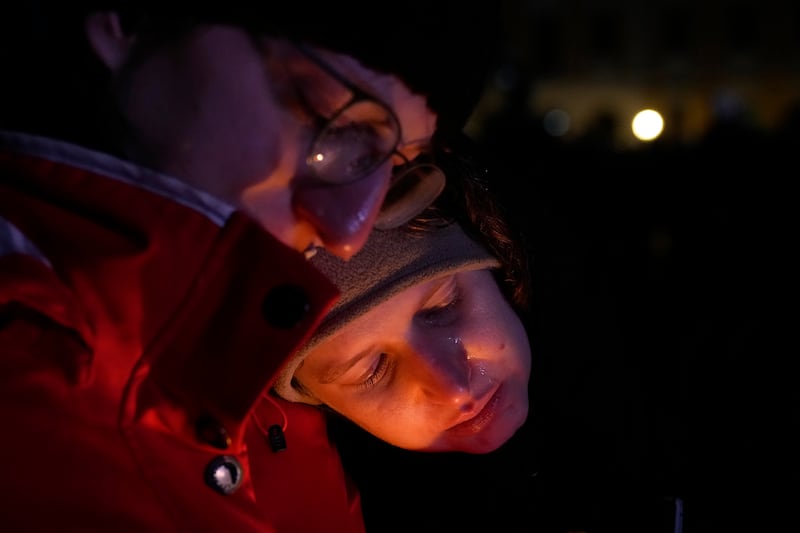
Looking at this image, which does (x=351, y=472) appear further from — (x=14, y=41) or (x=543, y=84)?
(x=543, y=84)

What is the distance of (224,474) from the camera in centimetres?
173

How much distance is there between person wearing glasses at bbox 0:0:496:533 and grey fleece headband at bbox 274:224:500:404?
527mm

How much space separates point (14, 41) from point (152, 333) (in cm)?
71

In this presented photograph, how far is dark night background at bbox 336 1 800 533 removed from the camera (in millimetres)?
2838

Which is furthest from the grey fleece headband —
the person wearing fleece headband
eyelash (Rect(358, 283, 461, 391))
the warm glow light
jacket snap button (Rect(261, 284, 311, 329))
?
the warm glow light

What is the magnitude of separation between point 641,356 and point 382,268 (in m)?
1.92

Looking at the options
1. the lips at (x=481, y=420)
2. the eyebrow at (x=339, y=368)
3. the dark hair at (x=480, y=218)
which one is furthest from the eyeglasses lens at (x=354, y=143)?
the lips at (x=481, y=420)

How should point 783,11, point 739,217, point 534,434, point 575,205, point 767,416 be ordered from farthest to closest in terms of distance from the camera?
point 783,11 → point 739,217 → point 575,205 → point 767,416 → point 534,434

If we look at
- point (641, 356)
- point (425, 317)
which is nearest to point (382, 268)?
point (425, 317)

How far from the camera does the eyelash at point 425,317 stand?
2.39 metres

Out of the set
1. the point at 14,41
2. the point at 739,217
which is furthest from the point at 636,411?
the point at 739,217

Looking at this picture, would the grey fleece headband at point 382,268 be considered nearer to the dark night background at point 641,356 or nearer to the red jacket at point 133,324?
the dark night background at point 641,356

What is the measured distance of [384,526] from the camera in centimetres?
287

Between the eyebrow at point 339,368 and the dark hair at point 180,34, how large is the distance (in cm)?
79
